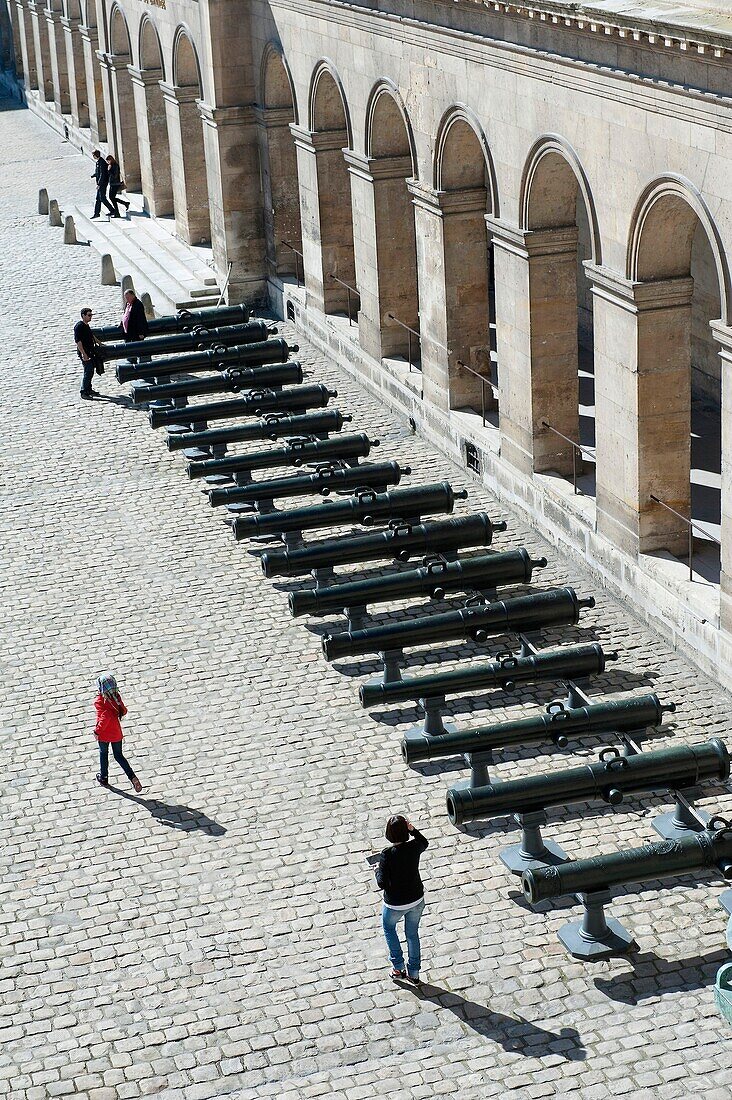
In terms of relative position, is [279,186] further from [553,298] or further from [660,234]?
[660,234]

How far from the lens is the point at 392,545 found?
19453 mm

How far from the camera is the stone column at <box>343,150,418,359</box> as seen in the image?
25.4 meters

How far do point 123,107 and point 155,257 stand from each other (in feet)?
28.2

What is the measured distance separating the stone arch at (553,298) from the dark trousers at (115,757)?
735 cm

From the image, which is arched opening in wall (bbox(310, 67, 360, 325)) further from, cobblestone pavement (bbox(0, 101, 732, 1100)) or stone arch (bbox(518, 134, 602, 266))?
cobblestone pavement (bbox(0, 101, 732, 1100))

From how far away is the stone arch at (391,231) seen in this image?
2497 centimetres

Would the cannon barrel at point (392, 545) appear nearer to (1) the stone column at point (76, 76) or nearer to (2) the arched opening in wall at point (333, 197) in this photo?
(2) the arched opening in wall at point (333, 197)

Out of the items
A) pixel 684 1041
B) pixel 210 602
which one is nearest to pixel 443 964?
pixel 684 1041

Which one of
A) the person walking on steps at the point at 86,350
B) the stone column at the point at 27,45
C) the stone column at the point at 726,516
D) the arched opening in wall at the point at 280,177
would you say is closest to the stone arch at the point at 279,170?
the arched opening in wall at the point at 280,177

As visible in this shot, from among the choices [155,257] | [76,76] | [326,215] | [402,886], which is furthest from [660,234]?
[76,76]

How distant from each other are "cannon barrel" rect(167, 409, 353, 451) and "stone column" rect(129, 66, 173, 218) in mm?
16747

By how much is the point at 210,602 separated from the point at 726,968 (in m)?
9.22

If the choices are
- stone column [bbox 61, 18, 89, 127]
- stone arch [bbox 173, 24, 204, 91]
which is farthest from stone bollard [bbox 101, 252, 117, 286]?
stone column [bbox 61, 18, 89, 127]

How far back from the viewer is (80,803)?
627 inches
